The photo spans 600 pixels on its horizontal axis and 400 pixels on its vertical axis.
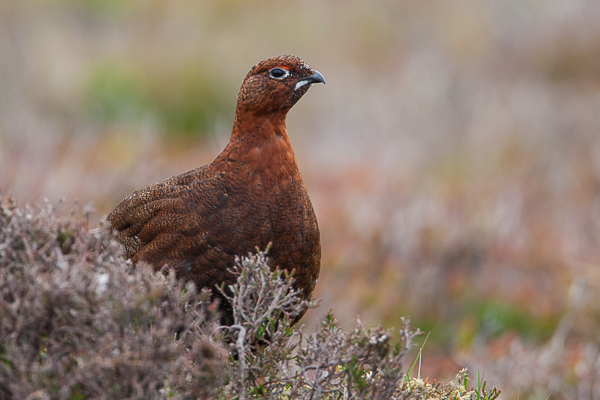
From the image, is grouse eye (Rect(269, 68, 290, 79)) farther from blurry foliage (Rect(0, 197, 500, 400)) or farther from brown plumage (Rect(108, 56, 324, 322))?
blurry foliage (Rect(0, 197, 500, 400))

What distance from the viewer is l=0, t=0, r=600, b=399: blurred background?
7418 millimetres

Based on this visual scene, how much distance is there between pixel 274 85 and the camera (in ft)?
12.2

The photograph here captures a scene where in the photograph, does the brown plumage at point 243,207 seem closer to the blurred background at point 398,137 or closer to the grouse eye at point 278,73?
the grouse eye at point 278,73

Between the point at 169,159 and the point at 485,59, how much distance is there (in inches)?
302

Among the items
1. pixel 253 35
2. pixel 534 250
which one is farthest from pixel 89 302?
pixel 253 35

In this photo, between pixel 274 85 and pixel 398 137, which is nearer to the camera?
pixel 274 85

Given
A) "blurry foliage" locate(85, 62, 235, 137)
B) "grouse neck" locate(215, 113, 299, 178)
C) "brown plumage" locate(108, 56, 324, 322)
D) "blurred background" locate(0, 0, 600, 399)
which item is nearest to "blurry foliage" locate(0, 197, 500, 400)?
"brown plumage" locate(108, 56, 324, 322)

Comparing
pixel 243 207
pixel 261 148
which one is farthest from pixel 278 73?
pixel 243 207

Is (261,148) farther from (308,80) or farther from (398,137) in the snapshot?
(398,137)

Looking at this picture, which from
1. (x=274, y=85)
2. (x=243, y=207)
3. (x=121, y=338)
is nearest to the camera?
(x=121, y=338)

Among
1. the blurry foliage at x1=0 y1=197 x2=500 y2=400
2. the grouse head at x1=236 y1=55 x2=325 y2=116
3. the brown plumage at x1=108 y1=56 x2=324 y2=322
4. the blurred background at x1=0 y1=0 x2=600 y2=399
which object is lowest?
the blurry foliage at x1=0 y1=197 x2=500 y2=400

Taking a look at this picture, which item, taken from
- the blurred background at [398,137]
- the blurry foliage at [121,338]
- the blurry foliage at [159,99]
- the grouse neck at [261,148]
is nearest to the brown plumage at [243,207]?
the grouse neck at [261,148]

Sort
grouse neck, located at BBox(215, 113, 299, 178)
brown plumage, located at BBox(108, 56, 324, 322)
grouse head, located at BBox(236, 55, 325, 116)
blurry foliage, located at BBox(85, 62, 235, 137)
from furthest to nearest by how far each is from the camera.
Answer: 1. blurry foliage, located at BBox(85, 62, 235, 137)
2. grouse head, located at BBox(236, 55, 325, 116)
3. grouse neck, located at BBox(215, 113, 299, 178)
4. brown plumage, located at BBox(108, 56, 324, 322)

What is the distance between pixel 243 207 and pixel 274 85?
729 mm
